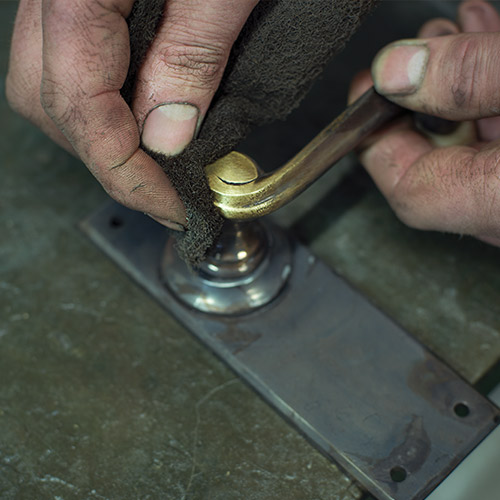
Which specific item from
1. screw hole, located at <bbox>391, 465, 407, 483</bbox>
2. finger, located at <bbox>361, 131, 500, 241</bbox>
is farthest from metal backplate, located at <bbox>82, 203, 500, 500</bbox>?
finger, located at <bbox>361, 131, 500, 241</bbox>

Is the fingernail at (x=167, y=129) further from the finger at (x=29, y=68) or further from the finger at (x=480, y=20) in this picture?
the finger at (x=480, y=20)

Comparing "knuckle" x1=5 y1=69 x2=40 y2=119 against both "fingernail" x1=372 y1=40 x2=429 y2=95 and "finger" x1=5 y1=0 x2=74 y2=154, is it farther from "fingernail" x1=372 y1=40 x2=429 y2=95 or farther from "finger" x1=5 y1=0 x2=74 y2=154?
"fingernail" x1=372 y1=40 x2=429 y2=95

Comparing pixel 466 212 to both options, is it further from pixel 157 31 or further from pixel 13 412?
pixel 13 412

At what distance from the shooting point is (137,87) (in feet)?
1.75

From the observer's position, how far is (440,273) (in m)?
0.70

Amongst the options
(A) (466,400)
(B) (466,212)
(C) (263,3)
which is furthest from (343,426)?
(C) (263,3)

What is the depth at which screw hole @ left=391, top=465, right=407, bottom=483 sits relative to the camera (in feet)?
1.80

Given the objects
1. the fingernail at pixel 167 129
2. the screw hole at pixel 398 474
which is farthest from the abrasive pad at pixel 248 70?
the screw hole at pixel 398 474

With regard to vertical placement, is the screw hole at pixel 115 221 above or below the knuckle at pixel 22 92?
below

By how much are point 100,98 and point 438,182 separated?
0.34 meters

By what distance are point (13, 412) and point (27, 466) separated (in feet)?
0.18

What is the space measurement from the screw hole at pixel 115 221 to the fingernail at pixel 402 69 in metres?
0.32

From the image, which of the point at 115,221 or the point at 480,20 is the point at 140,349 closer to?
the point at 115,221

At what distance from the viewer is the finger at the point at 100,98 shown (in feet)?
1.53
